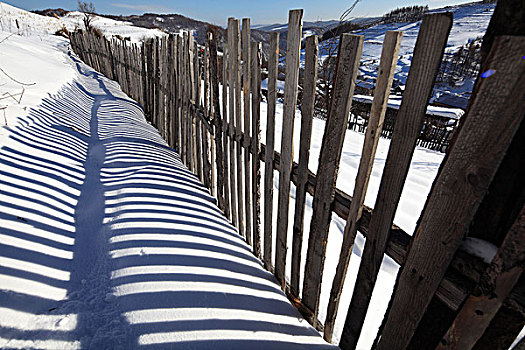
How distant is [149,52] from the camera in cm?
545

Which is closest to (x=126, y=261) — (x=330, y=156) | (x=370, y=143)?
(x=330, y=156)

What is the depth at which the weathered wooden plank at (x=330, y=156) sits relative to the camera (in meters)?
1.14

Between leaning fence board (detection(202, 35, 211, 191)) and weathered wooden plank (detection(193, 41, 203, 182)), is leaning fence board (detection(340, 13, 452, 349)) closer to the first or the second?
leaning fence board (detection(202, 35, 211, 191))

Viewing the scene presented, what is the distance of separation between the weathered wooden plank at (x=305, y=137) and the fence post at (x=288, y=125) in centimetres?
9

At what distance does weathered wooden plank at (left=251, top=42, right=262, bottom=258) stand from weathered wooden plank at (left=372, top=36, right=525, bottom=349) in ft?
4.41

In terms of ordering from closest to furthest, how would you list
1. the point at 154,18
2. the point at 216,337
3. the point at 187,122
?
the point at 216,337 < the point at 187,122 < the point at 154,18

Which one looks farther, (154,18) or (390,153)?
(154,18)

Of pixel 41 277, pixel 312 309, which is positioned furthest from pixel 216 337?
pixel 41 277

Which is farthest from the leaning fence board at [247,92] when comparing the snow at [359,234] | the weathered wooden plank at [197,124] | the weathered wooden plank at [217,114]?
the weathered wooden plank at [197,124]

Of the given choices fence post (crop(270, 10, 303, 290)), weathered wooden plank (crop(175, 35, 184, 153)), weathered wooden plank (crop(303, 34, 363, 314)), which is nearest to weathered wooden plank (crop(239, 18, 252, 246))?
fence post (crop(270, 10, 303, 290))

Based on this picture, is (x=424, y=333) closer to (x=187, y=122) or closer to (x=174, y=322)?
(x=174, y=322)

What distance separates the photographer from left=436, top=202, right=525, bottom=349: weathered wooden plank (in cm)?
70

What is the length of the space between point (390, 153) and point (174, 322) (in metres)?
1.57

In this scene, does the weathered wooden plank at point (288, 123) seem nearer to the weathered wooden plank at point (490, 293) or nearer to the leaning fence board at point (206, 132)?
the weathered wooden plank at point (490, 293)
